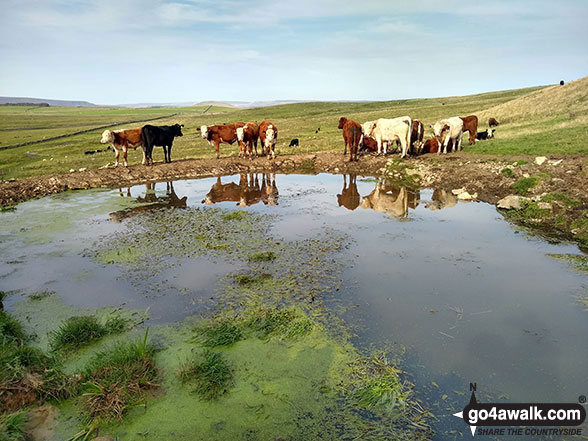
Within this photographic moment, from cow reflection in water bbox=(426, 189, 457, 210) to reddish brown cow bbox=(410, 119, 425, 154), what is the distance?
6.02 meters

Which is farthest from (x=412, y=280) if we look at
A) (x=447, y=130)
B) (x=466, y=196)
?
(x=447, y=130)

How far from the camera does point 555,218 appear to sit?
10680 millimetres

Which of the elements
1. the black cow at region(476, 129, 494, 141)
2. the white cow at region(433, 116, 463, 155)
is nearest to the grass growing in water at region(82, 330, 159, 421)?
the white cow at region(433, 116, 463, 155)

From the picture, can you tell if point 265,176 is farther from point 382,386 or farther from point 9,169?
point 9,169

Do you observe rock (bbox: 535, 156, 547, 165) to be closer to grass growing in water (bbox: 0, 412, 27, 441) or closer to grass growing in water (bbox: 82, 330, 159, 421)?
grass growing in water (bbox: 82, 330, 159, 421)

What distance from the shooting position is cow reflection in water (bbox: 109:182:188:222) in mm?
13406

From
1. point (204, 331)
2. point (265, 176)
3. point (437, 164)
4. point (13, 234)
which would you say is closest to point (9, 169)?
point (13, 234)

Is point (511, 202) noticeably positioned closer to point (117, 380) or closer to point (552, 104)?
point (117, 380)

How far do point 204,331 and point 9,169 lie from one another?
25719 millimetres

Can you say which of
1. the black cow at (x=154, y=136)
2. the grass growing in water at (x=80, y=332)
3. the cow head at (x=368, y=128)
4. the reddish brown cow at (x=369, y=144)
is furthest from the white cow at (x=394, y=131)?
the grass growing in water at (x=80, y=332)

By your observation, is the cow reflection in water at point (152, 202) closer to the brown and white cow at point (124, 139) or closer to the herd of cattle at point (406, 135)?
the brown and white cow at point (124, 139)

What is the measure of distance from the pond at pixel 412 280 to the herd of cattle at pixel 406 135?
5.69m

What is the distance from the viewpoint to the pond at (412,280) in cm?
507

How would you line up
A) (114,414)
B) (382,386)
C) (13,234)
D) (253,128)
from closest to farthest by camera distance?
(114,414) < (382,386) < (13,234) < (253,128)
